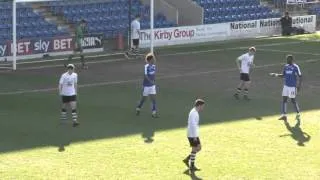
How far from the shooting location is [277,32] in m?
47.9

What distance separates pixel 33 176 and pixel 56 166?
96 cm

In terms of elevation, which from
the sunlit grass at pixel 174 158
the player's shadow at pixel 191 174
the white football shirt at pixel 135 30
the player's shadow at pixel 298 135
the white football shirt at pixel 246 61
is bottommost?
the player's shadow at pixel 191 174

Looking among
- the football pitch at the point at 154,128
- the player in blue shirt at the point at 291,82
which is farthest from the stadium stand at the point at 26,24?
the player in blue shirt at the point at 291,82

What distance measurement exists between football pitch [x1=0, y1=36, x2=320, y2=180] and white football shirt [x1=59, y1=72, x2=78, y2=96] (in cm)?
102

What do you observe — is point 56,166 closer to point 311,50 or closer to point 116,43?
point 116,43

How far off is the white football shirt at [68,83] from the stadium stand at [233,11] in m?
27.2

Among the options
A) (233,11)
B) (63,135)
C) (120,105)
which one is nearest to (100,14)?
(233,11)

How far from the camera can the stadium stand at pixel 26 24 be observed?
123 feet

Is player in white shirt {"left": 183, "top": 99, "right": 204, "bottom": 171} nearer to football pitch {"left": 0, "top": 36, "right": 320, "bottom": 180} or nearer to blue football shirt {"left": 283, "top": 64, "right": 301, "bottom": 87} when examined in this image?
football pitch {"left": 0, "top": 36, "right": 320, "bottom": 180}

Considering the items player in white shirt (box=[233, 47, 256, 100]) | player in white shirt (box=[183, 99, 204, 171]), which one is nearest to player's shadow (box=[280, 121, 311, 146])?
player in white shirt (box=[183, 99, 204, 171])

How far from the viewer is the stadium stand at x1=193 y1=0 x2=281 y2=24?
47.9 m

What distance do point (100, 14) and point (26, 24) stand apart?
5.36 m

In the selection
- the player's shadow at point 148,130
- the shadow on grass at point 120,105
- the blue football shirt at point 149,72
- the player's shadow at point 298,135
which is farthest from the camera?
the blue football shirt at point 149,72

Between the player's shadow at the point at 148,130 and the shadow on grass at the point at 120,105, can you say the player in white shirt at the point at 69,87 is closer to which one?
the shadow on grass at the point at 120,105
